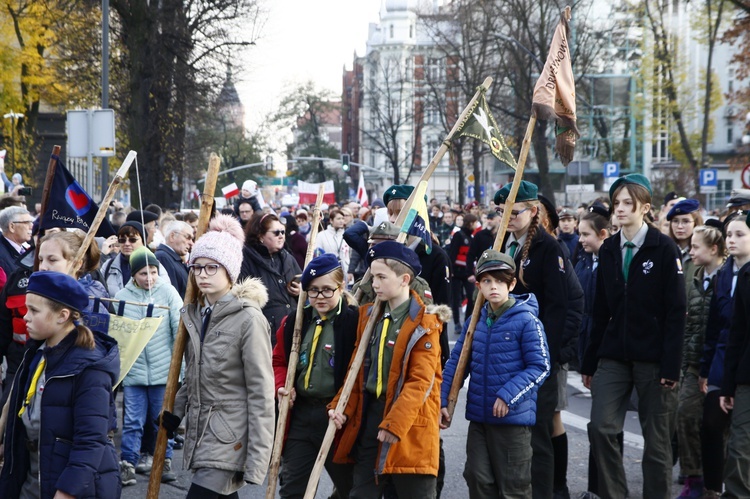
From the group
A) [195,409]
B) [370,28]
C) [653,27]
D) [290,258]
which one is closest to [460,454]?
[290,258]

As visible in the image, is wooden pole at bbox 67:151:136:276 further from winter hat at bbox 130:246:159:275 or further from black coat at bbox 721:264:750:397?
black coat at bbox 721:264:750:397

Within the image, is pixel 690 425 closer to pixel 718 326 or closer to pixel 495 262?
pixel 718 326

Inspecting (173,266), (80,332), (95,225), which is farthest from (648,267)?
(173,266)

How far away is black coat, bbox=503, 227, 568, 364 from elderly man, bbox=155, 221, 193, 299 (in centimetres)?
372

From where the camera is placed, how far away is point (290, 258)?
8594 millimetres

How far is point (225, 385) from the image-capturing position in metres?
5.36

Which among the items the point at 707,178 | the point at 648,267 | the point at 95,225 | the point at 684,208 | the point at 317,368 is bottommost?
the point at 317,368

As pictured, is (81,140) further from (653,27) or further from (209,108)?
(653,27)

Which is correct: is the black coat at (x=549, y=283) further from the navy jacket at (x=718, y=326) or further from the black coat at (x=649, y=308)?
the navy jacket at (x=718, y=326)

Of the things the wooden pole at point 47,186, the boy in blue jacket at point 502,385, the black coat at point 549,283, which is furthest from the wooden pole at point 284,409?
the wooden pole at point 47,186

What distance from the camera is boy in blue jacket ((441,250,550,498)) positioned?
6.16 m

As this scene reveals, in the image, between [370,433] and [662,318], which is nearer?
[370,433]

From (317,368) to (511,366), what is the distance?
3.72ft

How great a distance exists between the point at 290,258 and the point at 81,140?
7824 mm
